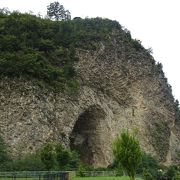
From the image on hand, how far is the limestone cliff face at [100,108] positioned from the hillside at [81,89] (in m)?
0.11

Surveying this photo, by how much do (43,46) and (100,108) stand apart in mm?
11764

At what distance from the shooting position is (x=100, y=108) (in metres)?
67.6

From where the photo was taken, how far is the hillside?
56625 mm

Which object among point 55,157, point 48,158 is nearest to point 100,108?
point 55,157

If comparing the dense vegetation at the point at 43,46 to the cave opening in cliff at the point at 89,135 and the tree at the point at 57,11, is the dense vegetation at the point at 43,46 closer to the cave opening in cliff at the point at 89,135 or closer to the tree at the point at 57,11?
the cave opening in cliff at the point at 89,135

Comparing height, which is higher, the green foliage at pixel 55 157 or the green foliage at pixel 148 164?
the green foliage at pixel 148 164

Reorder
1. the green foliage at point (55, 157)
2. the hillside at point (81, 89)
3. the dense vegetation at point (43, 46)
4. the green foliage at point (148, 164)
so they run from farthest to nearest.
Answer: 1. the green foliage at point (148, 164)
2. the dense vegetation at point (43, 46)
3. the hillside at point (81, 89)
4. the green foliage at point (55, 157)

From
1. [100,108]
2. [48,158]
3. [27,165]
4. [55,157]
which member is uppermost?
[100,108]

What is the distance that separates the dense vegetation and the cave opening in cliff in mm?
6615

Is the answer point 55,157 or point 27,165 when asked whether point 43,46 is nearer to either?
point 27,165

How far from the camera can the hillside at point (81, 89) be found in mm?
56625

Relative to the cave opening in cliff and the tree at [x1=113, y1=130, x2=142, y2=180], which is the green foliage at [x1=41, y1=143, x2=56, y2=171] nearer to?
the tree at [x1=113, y1=130, x2=142, y2=180]

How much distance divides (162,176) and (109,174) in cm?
669

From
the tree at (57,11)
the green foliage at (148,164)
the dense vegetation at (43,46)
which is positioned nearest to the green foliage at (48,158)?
the dense vegetation at (43,46)
